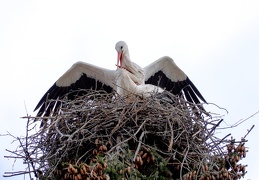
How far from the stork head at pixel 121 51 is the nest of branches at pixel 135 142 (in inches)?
53.2

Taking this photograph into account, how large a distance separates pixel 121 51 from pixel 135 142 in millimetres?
1946

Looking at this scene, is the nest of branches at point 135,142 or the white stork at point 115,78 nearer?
the nest of branches at point 135,142

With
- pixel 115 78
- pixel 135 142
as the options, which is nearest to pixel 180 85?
pixel 115 78

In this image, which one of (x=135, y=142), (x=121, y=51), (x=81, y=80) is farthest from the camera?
(x=81, y=80)

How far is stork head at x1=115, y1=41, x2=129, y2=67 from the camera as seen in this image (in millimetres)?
7230

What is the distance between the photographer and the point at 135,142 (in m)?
5.50

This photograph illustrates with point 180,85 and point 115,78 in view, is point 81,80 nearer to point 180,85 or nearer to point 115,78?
point 115,78

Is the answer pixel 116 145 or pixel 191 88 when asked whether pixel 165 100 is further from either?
pixel 191 88

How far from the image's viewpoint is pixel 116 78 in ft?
23.2

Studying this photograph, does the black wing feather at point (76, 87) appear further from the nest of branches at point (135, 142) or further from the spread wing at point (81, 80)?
the nest of branches at point (135, 142)

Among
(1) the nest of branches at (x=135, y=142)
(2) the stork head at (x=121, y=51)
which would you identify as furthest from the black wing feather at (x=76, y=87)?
(1) the nest of branches at (x=135, y=142)

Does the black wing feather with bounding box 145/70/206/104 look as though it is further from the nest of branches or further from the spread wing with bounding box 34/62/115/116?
the nest of branches

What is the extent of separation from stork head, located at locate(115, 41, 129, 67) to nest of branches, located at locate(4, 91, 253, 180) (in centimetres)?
135

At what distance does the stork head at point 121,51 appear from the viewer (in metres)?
7.23
